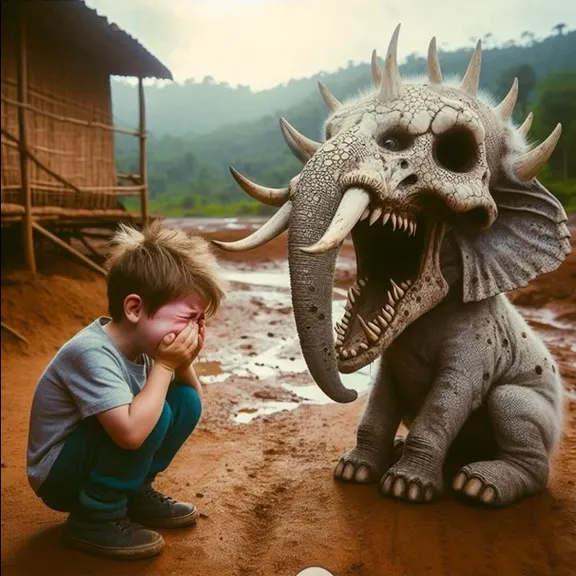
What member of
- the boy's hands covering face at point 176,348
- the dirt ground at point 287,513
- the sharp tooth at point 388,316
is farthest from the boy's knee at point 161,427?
the sharp tooth at point 388,316

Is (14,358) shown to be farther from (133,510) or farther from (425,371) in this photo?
(425,371)

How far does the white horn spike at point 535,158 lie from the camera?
1440mm

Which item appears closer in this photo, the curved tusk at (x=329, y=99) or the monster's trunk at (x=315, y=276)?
the monster's trunk at (x=315, y=276)

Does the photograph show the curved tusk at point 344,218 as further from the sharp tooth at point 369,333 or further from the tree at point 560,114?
the tree at point 560,114

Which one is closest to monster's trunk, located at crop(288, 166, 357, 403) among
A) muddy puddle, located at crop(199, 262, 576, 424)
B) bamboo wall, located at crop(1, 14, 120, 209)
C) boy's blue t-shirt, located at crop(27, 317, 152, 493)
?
boy's blue t-shirt, located at crop(27, 317, 152, 493)

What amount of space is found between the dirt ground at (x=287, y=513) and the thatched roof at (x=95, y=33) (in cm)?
151

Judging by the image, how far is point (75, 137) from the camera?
504 cm

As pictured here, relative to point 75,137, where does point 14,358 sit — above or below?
below

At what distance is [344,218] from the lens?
1.21 metres

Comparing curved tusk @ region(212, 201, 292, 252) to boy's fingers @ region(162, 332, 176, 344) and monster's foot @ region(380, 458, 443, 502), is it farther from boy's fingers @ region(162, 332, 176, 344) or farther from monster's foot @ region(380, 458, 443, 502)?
monster's foot @ region(380, 458, 443, 502)

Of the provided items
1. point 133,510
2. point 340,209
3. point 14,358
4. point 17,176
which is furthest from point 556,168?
point 17,176

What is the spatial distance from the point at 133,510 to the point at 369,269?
74 cm

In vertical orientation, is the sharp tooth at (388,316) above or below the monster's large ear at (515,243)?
below

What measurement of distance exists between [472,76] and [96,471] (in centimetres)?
118
